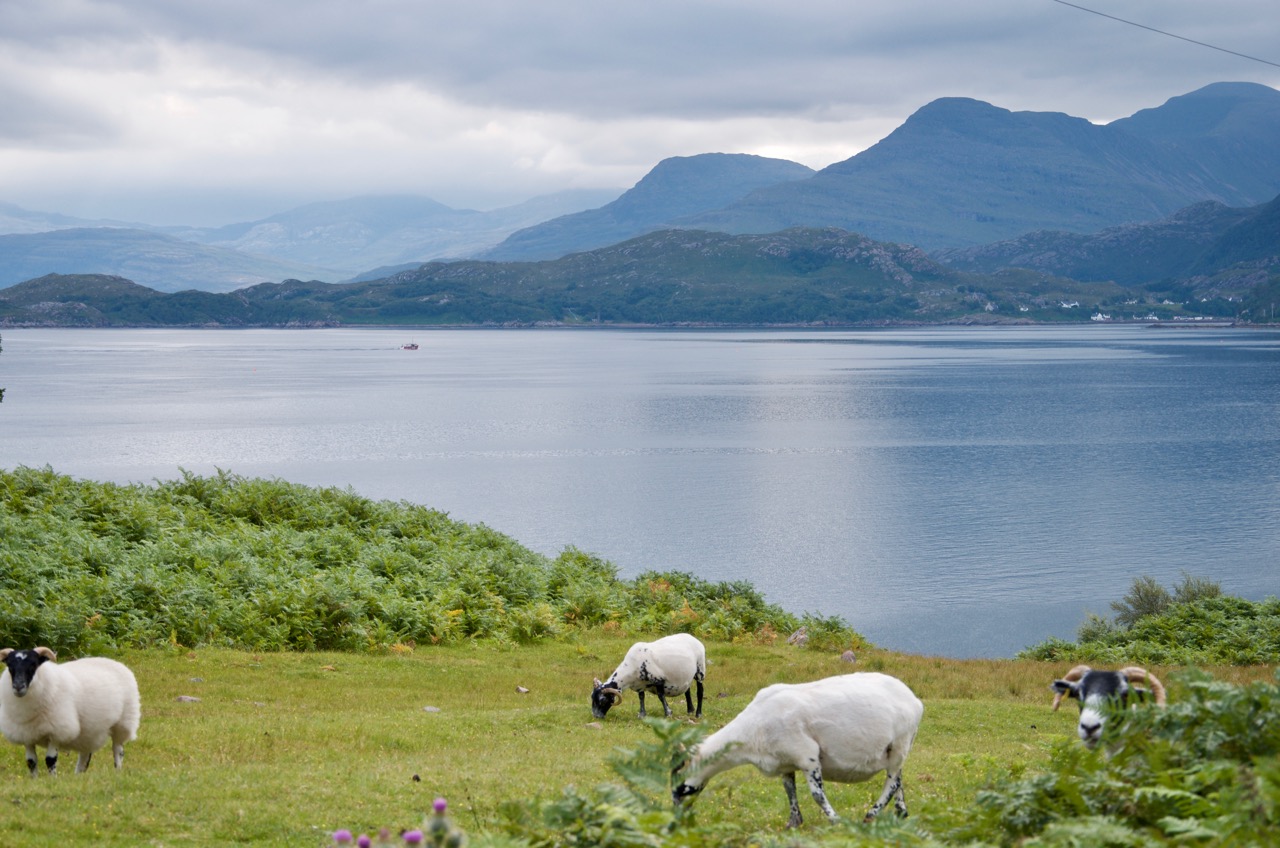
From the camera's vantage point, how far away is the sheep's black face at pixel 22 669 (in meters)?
13.6

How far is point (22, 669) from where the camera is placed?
44.6 feet

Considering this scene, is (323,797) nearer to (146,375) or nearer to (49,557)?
(49,557)

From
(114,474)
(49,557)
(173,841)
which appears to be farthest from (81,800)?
(114,474)

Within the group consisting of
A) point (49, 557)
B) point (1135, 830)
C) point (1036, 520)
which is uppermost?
point (1135, 830)

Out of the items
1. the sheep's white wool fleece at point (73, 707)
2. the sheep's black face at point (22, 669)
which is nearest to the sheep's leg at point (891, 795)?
the sheep's white wool fleece at point (73, 707)

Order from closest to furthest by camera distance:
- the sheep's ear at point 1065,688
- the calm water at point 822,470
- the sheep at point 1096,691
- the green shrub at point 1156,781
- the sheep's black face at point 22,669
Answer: the green shrub at point 1156,781
the sheep at point 1096,691
the sheep's ear at point 1065,688
the sheep's black face at point 22,669
the calm water at point 822,470

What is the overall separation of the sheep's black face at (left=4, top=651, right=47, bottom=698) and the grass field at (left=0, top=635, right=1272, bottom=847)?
114 centimetres

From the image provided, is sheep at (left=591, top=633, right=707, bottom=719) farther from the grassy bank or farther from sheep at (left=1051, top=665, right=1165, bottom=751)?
sheep at (left=1051, top=665, right=1165, bottom=751)

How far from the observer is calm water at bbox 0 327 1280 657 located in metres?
59.5

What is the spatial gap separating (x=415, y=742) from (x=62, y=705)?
5572mm

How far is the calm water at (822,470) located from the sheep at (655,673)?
29126mm

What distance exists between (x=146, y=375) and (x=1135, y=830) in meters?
213

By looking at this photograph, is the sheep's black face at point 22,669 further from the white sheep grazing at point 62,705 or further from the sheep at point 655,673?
the sheep at point 655,673

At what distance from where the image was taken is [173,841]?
11328 mm
